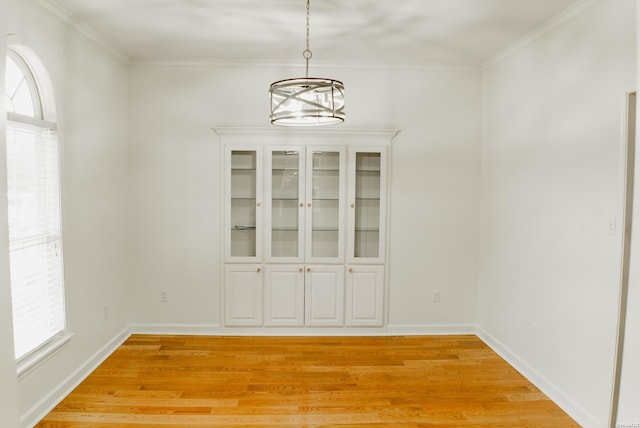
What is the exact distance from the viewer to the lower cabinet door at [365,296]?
14.5 feet

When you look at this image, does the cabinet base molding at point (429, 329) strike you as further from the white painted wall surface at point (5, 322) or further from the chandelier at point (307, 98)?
the white painted wall surface at point (5, 322)

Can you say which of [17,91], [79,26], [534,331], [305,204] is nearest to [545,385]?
[534,331]

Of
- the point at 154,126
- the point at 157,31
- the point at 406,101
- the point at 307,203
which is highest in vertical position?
the point at 157,31

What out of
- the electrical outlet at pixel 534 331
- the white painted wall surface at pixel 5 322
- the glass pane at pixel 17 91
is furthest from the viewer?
the electrical outlet at pixel 534 331

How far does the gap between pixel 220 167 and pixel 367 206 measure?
153 cm

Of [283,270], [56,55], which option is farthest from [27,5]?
[283,270]

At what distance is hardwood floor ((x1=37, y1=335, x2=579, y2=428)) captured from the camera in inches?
114

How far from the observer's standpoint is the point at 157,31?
3.53m

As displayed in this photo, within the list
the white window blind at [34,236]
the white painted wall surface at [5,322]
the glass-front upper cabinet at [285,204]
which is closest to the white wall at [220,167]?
the glass-front upper cabinet at [285,204]

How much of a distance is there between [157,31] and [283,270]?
7.94 ft

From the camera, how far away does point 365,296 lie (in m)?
4.43

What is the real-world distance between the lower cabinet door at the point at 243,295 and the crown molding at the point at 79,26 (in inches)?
88.6

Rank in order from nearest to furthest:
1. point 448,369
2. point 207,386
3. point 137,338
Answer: point 207,386, point 448,369, point 137,338

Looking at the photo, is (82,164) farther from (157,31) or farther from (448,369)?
(448,369)
